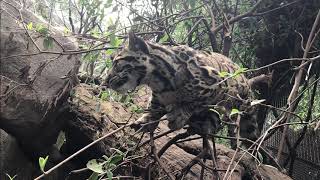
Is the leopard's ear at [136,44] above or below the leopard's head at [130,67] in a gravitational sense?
above

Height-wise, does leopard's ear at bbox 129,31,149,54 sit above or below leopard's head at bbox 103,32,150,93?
above

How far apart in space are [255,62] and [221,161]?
241cm

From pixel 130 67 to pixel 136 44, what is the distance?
0.16 meters

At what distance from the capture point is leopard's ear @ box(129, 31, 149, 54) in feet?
8.14

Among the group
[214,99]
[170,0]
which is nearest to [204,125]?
[214,99]

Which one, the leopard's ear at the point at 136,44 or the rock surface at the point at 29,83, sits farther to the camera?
the rock surface at the point at 29,83

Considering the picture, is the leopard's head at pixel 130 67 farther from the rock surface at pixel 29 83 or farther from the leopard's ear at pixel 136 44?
the rock surface at pixel 29 83

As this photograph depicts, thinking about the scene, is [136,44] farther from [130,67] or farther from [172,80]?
[172,80]

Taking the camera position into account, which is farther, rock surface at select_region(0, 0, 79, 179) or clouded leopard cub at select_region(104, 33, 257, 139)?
rock surface at select_region(0, 0, 79, 179)

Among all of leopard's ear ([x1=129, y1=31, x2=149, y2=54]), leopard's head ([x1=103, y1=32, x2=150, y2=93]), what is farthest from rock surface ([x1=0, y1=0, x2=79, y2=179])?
leopard's ear ([x1=129, y1=31, x2=149, y2=54])

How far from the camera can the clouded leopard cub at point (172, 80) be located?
2.52 meters

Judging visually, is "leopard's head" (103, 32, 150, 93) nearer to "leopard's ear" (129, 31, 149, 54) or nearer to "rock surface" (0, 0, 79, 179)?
"leopard's ear" (129, 31, 149, 54)

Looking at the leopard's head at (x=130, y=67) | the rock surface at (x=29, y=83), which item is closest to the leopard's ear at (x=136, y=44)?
the leopard's head at (x=130, y=67)

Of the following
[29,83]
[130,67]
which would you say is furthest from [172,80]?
[29,83]
